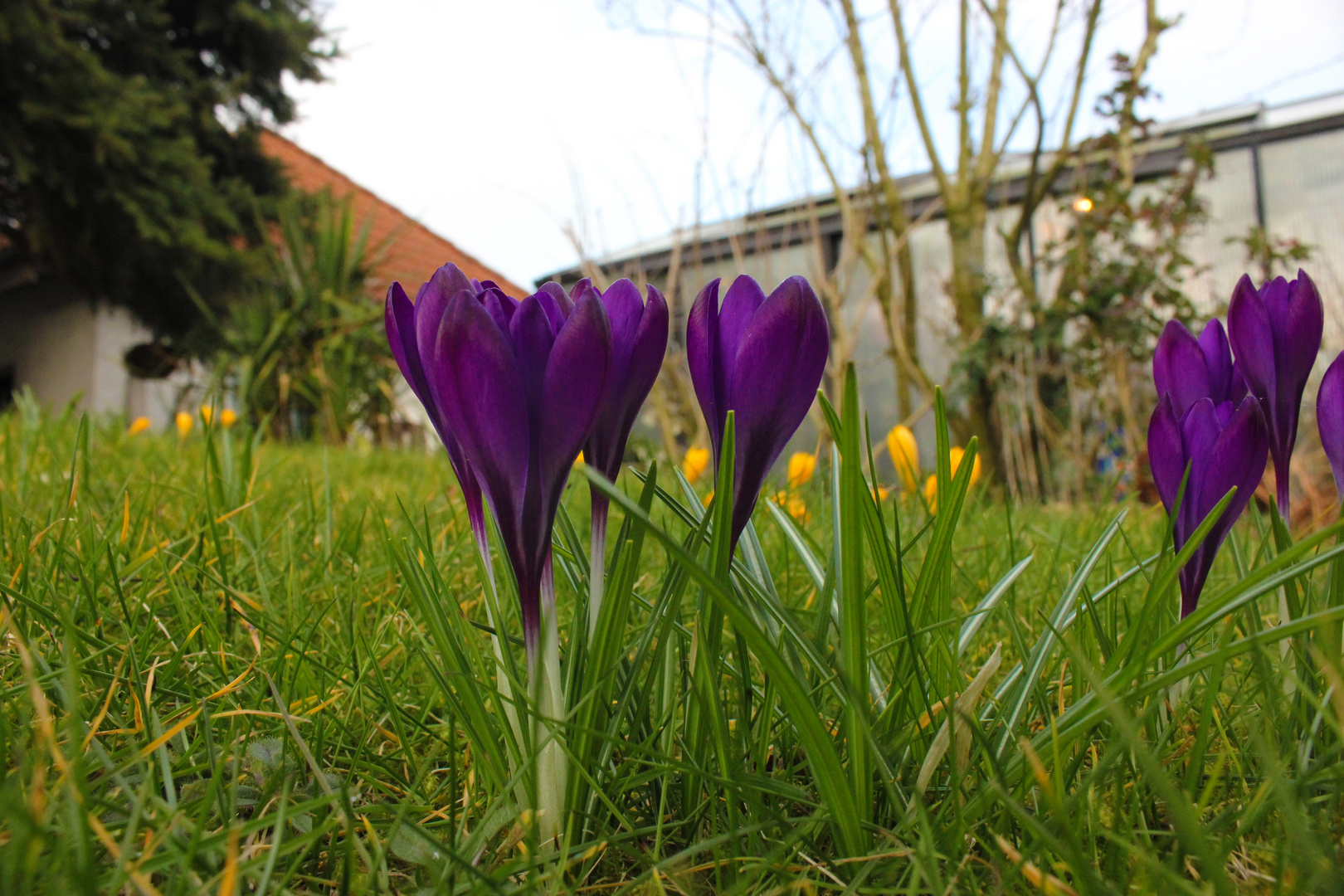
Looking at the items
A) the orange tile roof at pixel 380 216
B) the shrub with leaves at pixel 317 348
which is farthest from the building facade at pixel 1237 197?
the orange tile roof at pixel 380 216

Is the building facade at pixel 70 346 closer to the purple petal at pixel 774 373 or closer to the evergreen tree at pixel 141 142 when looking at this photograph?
the evergreen tree at pixel 141 142

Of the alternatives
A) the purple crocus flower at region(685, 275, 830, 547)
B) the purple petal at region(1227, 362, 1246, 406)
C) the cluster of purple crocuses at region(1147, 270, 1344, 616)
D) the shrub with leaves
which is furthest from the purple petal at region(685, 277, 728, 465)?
the shrub with leaves

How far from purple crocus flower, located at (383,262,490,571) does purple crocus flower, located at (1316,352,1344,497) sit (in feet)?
1.91

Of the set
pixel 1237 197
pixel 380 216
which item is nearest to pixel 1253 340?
pixel 1237 197

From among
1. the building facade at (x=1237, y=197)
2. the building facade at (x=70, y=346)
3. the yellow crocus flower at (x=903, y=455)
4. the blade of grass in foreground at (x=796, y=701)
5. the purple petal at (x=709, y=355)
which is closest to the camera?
the blade of grass in foreground at (x=796, y=701)

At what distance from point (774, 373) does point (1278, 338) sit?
417 millimetres

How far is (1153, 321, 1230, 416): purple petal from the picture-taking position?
0.63 meters

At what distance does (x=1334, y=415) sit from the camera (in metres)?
0.60

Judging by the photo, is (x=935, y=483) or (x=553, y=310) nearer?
(x=553, y=310)

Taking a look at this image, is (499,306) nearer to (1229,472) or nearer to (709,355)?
(709,355)

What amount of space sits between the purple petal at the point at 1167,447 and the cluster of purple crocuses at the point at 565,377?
0.27 m

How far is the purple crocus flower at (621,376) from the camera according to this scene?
1.57 feet

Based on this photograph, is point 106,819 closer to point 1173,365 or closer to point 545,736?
point 545,736

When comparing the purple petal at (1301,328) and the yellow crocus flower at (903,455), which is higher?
the purple petal at (1301,328)
